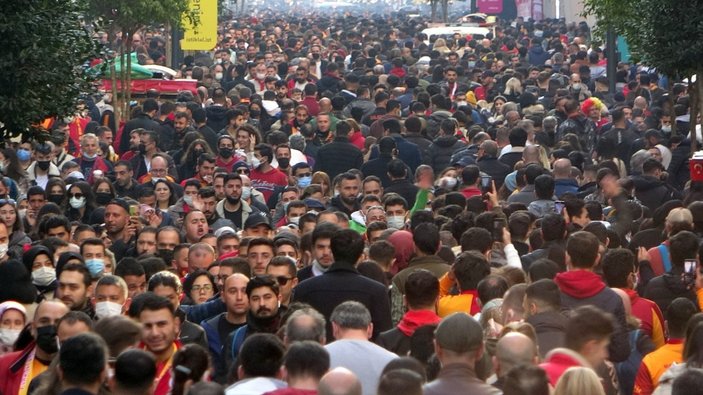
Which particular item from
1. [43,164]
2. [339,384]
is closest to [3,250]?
[43,164]

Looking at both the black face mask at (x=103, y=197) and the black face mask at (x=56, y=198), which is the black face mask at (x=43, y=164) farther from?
the black face mask at (x=56, y=198)

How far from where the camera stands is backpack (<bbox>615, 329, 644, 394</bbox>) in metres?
10.1

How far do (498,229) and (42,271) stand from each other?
311 cm

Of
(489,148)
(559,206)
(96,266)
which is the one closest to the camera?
(96,266)

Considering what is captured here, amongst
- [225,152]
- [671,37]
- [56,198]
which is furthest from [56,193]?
[671,37]

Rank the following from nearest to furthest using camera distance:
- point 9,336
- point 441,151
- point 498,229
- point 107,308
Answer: point 9,336 < point 107,308 < point 498,229 < point 441,151

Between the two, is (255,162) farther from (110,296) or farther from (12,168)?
(110,296)

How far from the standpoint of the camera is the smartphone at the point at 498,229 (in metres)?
12.6

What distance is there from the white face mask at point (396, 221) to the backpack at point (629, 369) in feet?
15.9

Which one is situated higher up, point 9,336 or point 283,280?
point 283,280

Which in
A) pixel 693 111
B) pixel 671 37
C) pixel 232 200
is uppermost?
pixel 671 37

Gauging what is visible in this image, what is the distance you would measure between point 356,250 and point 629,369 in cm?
179

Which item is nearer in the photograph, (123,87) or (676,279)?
(676,279)

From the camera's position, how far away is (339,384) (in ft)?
24.4
